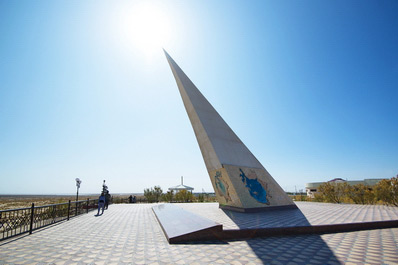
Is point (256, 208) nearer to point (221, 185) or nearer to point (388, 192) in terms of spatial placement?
point (221, 185)

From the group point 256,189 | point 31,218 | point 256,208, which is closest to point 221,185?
point 256,189

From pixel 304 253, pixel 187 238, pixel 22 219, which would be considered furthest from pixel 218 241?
pixel 22 219

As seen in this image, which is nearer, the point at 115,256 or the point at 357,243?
the point at 115,256

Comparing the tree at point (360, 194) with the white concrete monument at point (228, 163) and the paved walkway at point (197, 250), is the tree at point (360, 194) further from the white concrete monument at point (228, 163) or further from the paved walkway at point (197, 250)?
the paved walkway at point (197, 250)

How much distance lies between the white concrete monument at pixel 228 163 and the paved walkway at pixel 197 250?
12.8ft

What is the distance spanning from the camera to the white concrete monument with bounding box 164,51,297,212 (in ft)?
28.9

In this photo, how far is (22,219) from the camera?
610 cm

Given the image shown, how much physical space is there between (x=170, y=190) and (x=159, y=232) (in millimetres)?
16201

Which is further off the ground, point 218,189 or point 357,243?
point 218,189

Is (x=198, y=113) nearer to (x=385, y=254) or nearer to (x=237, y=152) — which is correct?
(x=237, y=152)

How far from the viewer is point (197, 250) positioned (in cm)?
396

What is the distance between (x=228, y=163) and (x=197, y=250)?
17.3 ft

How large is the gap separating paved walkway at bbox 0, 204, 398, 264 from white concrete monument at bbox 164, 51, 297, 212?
12.8 feet

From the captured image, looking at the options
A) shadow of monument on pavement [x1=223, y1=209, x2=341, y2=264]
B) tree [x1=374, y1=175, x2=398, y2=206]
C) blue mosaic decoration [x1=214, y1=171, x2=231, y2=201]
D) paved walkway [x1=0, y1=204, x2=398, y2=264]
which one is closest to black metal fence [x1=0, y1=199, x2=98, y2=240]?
paved walkway [x1=0, y1=204, x2=398, y2=264]
